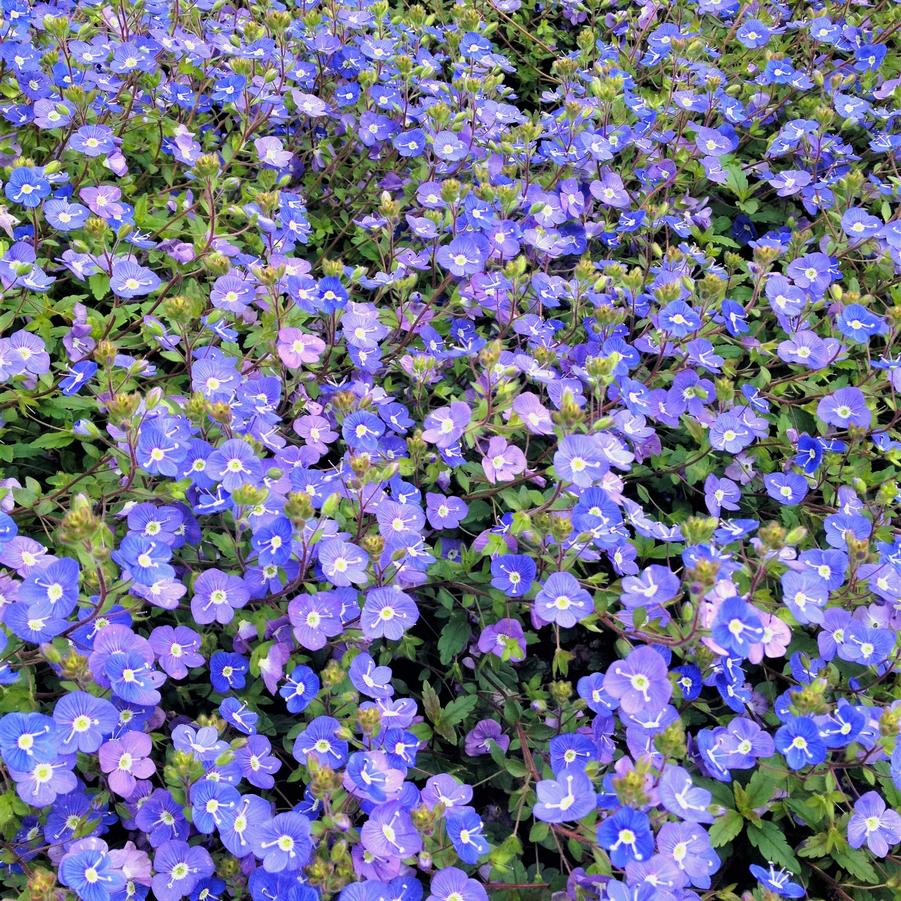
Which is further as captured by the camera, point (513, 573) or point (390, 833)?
point (513, 573)

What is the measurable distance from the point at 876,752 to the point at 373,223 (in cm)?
217

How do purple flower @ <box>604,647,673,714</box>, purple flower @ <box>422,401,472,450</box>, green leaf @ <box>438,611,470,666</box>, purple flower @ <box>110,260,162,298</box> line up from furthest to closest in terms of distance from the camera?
purple flower @ <box>110,260,162,298</box>
purple flower @ <box>422,401,472,450</box>
green leaf @ <box>438,611,470,666</box>
purple flower @ <box>604,647,673,714</box>

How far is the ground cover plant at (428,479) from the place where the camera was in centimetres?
187

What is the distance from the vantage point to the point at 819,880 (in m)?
2.19

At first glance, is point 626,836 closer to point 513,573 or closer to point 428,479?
point 513,573

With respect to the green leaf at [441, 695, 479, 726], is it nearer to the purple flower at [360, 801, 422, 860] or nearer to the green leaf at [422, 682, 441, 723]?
the green leaf at [422, 682, 441, 723]

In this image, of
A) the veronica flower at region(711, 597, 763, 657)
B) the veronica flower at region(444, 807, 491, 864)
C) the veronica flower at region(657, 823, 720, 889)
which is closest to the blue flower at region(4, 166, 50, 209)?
the veronica flower at region(444, 807, 491, 864)

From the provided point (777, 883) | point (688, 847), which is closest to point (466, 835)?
point (688, 847)

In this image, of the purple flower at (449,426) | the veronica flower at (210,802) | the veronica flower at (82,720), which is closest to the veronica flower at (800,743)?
the purple flower at (449,426)

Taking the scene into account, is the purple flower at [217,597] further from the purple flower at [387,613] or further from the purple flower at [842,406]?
the purple flower at [842,406]

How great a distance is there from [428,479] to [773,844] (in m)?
1.24

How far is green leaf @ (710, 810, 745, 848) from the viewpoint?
2.05 meters

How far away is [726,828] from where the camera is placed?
2.08 meters

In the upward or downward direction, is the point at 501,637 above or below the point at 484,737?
above
